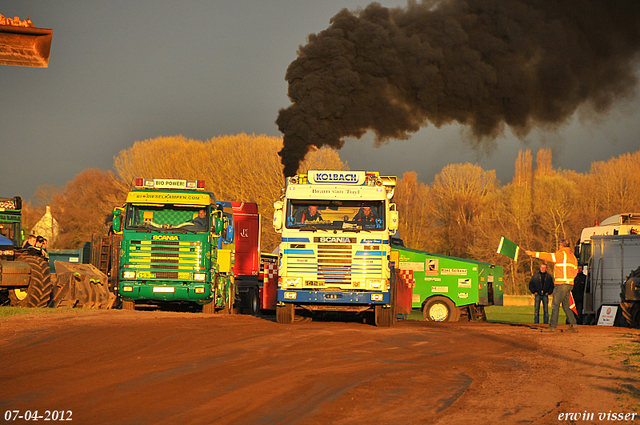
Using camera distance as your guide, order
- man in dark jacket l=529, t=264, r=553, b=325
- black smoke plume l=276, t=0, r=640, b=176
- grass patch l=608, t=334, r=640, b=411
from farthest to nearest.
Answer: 1. black smoke plume l=276, t=0, r=640, b=176
2. man in dark jacket l=529, t=264, r=553, b=325
3. grass patch l=608, t=334, r=640, b=411

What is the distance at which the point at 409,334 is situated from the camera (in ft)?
48.0

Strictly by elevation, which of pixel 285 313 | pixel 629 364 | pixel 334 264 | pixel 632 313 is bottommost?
pixel 629 364

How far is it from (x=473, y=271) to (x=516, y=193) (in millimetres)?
46575

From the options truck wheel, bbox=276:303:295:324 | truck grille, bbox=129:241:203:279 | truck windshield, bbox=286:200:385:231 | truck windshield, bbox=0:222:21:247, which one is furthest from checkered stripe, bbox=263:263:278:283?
truck windshield, bbox=0:222:21:247

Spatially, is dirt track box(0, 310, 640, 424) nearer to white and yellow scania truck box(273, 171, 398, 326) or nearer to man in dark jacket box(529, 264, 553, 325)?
white and yellow scania truck box(273, 171, 398, 326)

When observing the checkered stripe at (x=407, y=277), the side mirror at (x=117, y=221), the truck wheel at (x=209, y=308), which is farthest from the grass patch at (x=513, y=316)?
the side mirror at (x=117, y=221)

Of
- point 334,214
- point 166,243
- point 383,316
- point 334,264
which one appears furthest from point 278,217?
point 166,243

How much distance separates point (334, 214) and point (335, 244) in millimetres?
754

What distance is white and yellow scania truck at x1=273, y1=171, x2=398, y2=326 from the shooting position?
1595cm

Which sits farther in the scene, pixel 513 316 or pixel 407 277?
pixel 513 316

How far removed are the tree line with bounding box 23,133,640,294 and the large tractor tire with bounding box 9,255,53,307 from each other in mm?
26749

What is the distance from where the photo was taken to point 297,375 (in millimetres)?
8898

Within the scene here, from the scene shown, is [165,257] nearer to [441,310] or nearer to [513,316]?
[441,310]

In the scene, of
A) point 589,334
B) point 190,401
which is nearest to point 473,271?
point 589,334
